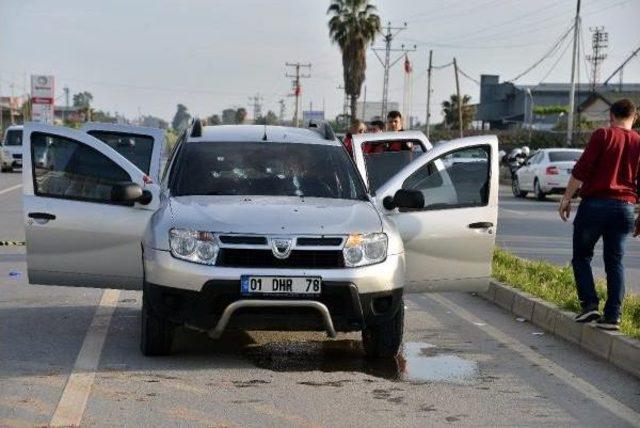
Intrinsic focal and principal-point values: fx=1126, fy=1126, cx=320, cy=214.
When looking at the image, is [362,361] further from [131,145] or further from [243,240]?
[131,145]

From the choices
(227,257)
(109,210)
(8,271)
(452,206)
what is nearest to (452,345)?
(452,206)

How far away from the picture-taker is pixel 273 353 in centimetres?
794

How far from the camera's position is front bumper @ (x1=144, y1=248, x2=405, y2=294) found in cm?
703

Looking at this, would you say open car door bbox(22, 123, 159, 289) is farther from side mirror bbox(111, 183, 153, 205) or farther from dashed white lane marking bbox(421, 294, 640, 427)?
dashed white lane marking bbox(421, 294, 640, 427)

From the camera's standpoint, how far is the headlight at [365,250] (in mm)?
7188

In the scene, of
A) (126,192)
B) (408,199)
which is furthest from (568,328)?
(126,192)

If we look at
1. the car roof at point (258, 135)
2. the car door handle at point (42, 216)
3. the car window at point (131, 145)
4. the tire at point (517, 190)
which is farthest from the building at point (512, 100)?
the car door handle at point (42, 216)

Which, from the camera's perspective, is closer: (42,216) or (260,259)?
(260,259)

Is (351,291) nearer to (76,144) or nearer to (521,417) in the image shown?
(521,417)

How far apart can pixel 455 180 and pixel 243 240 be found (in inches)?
90.3

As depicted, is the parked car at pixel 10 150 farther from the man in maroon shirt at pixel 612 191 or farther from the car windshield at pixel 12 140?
the man in maroon shirt at pixel 612 191

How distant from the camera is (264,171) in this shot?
8289 mm

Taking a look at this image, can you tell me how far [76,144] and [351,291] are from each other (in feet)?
8.76

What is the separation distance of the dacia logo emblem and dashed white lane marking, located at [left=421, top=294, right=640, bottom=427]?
1936 mm
